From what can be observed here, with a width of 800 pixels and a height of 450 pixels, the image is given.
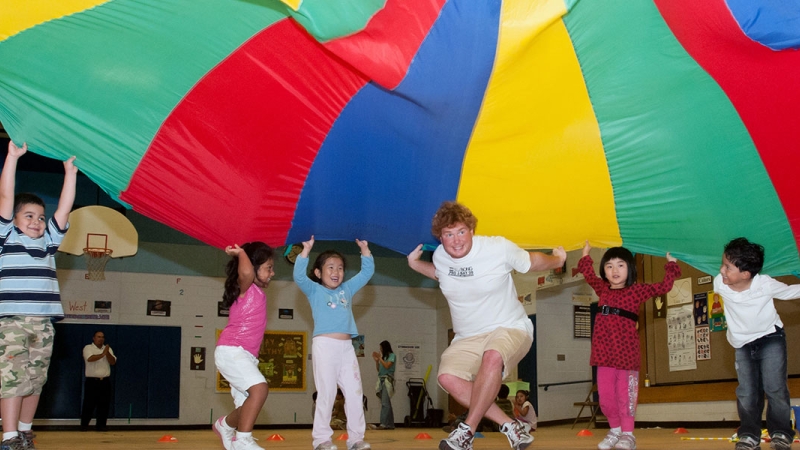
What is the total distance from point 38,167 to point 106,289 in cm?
195

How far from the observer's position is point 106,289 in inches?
441

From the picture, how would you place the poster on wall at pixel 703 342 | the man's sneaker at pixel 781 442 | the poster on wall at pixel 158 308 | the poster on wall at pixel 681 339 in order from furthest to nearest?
the poster on wall at pixel 158 308, the poster on wall at pixel 681 339, the poster on wall at pixel 703 342, the man's sneaker at pixel 781 442

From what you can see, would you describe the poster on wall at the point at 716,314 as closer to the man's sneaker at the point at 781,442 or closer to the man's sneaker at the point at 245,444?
the man's sneaker at the point at 781,442

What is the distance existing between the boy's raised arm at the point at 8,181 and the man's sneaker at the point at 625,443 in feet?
10.8

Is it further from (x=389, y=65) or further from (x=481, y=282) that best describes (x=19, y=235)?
(x=481, y=282)

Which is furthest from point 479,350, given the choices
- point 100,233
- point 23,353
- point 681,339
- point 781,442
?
point 100,233

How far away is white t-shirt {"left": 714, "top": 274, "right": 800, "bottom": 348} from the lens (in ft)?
13.1

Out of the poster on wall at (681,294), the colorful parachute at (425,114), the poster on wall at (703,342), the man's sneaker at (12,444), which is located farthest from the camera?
the poster on wall at (681,294)

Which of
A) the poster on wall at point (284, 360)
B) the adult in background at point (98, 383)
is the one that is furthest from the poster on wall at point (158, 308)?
the adult in background at point (98, 383)

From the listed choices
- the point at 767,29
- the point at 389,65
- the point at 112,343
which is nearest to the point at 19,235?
the point at 389,65

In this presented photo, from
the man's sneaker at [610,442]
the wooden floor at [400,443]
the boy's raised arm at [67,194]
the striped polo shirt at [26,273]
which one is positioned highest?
the boy's raised arm at [67,194]

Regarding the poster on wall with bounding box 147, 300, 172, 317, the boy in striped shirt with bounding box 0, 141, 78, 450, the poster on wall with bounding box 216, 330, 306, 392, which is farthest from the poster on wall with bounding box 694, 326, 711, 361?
the poster on wall with bounding box 147, 300, 172, 317

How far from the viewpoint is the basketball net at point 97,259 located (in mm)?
8430

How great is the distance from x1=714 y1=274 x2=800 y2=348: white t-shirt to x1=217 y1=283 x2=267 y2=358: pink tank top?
240 cm
